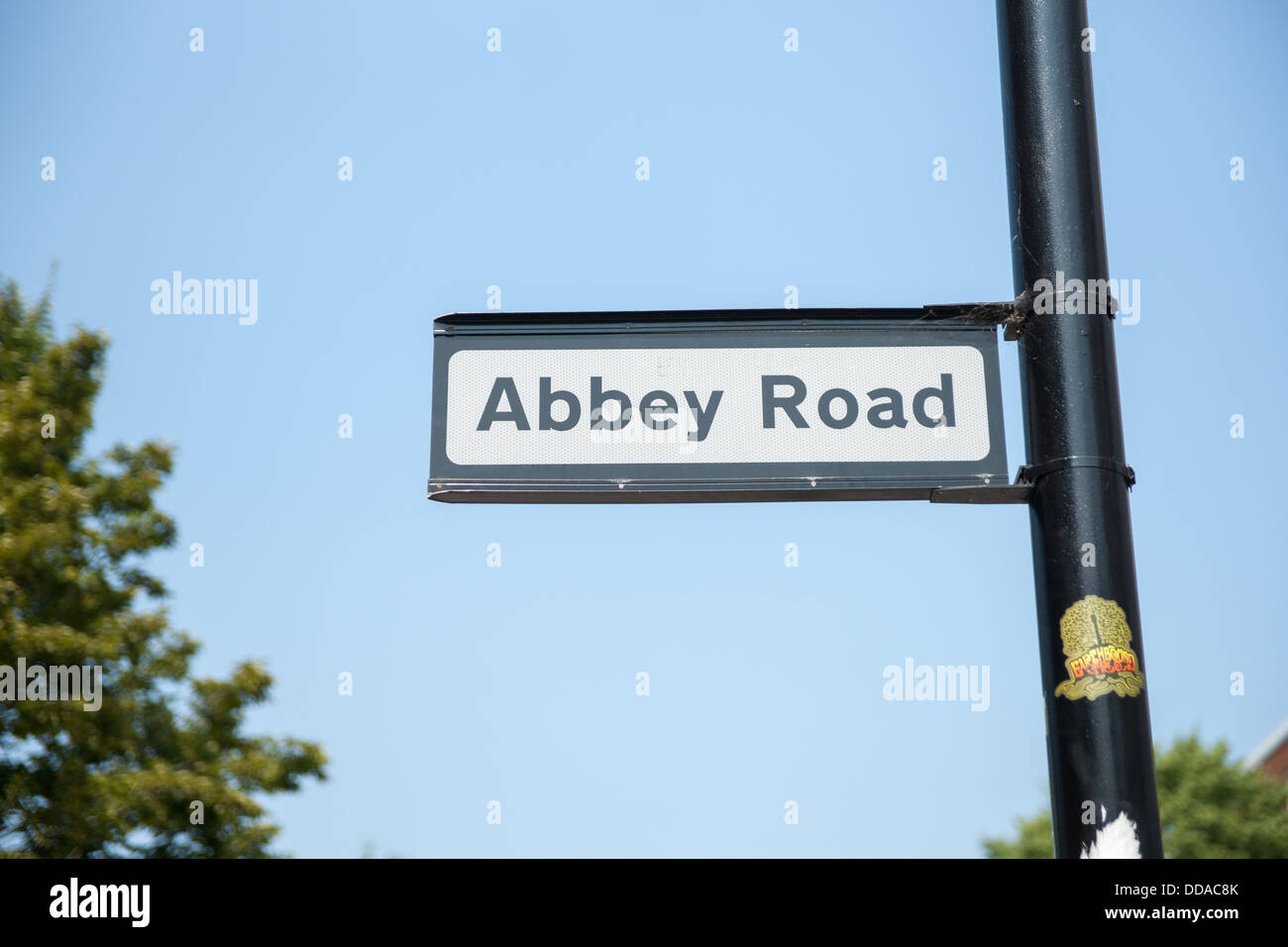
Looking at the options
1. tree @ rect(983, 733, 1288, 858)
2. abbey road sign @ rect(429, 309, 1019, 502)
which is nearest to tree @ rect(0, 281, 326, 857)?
abbey road sign @ rect(429, 309, 1019, 502)

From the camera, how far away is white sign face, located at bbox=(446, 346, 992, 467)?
2.80m

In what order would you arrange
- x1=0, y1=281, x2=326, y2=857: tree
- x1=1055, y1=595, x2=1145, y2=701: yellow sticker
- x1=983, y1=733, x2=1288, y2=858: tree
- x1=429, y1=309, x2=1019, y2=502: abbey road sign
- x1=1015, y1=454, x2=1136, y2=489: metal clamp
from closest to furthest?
x1=1055, y1=595, x2=1145, y2=701: yellow sticker
x1=1015, y1=454, x2=1136, y2=489: metal clamp
x1=429, y1=309, x2=1019, y2=502: abbey road sign
x1=0, y1=281, x2=326, y2=857: tree
x1=983, y1=733, x2=1288, y2=858: tree

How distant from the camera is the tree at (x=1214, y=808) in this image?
30.1m

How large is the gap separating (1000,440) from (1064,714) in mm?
707

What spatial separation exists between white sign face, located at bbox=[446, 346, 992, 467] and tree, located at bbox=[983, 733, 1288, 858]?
97.0ft

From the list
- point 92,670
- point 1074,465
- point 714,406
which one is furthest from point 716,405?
point 92,670

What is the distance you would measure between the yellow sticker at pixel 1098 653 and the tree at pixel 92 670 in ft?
35.9

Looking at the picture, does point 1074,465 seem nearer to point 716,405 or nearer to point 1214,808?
point 716,405

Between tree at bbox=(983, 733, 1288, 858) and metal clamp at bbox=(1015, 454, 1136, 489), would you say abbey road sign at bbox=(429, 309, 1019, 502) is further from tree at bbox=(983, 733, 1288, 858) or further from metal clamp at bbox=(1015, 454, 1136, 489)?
tree at bbox=(983, 733, 1288, 858)

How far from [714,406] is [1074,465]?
0.84 metres

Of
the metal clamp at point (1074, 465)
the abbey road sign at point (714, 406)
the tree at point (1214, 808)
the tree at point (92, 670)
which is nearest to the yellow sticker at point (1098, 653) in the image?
the metal clamp at point (1074, 465)

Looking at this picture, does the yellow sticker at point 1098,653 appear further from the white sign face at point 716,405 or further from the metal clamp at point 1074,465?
the white sign face at point 716,405
